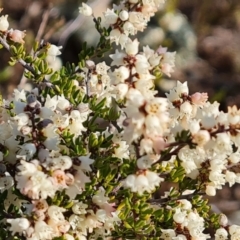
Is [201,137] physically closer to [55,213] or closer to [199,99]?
[199,99]

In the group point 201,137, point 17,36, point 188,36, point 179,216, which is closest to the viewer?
point 201,137

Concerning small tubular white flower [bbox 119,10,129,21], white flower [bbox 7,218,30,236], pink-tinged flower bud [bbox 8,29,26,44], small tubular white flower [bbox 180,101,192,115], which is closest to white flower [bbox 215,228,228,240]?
small tubular white flower [bbox 180,101,192,115]

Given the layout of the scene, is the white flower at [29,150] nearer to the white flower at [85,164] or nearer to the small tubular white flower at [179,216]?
the white flower at [85,164]

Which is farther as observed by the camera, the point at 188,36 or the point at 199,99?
the point at 188,36

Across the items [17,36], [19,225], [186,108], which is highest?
[17,36]

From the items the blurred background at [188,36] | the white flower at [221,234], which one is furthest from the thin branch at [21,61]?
the blurred background at [188,36]

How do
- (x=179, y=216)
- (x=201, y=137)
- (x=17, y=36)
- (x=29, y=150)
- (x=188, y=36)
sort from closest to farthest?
(x=201, y=137)
(x=29, y=150)
(x=179, y=216)
(x=17, y=36)
(x=188, y=36)

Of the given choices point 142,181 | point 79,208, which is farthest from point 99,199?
point 142,181

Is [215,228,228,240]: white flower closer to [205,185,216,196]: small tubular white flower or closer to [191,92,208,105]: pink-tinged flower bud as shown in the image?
[205,185,216,196]: small tubular white flower

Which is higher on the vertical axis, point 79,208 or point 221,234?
point 221,234
